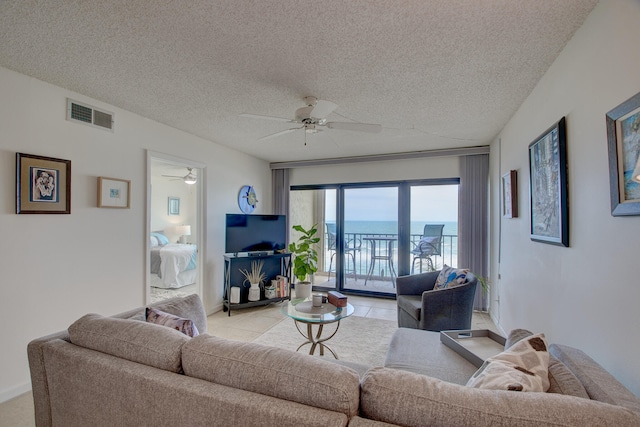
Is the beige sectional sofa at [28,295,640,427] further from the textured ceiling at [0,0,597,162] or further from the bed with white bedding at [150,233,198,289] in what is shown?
the bed with white bedding at [150,233,198,289]

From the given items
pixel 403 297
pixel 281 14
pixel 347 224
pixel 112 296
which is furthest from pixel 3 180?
pixel 347 224

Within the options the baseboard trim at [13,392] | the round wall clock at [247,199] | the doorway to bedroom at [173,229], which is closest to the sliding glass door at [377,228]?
the round wall clock at [247,199]

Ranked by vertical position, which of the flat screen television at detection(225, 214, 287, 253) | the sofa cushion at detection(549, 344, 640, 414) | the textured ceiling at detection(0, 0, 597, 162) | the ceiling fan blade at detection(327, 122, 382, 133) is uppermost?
the textured ceiling at detection(0, 0, 597, 162)

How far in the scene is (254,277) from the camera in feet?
13.9

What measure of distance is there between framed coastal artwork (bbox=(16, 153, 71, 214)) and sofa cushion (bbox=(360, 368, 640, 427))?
2787 millimetres

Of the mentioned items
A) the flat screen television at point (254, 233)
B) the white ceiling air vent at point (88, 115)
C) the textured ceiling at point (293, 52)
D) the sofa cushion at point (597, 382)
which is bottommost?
the sofa cushion at point (597, 382)

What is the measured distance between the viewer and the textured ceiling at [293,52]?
1.49 metres

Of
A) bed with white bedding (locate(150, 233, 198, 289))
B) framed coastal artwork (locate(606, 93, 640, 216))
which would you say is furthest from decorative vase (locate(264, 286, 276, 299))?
framed coastal artwork (locate(606, 93, 640, 216))

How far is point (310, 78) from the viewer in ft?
7.17

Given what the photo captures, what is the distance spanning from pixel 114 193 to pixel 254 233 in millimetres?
1927

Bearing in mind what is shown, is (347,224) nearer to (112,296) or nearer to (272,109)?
(272,109)

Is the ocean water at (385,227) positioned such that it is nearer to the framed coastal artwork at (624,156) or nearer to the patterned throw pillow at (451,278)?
the patterned throw pillow at (451,278)

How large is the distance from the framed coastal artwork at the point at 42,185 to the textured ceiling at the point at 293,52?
Answer: 2.17 feet

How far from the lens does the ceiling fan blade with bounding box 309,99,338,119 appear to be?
85.5 inches
